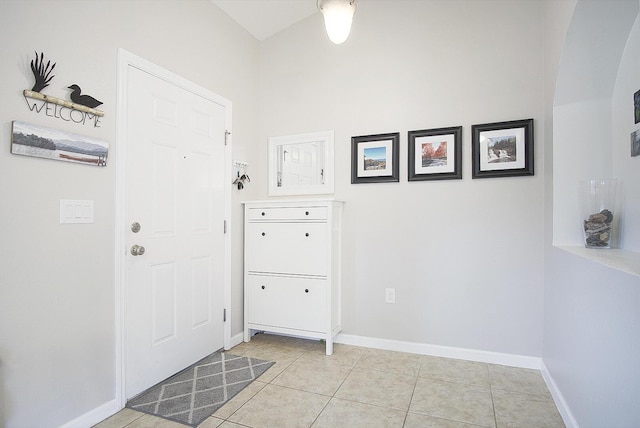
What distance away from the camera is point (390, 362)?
2.50m

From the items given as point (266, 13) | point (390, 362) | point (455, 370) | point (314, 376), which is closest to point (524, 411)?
point (455, 370)

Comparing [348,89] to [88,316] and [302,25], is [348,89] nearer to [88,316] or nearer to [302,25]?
[302,25]

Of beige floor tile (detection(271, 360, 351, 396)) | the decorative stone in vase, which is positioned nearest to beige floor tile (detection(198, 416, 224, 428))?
beige floor tile (detection(271, 360, 351, 396))

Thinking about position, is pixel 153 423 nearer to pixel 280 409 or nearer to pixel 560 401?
pixel 280 409

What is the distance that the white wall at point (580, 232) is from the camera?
119cm

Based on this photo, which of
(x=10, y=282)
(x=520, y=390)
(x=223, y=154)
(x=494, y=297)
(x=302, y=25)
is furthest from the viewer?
(x=302, y=25)

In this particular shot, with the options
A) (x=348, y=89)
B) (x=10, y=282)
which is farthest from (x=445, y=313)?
(x=10, y=282)

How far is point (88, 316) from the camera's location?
1.71 m

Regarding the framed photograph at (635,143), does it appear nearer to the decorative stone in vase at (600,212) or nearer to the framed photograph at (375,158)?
the decorative stone in vase at (600,212)

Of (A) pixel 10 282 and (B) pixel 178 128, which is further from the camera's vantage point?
(B) pixel 178 128

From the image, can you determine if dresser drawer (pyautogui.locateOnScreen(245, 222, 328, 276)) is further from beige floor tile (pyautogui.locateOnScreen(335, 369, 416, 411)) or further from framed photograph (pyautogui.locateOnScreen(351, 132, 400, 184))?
beige floor tile (pyautogui.locateOnScreen(335, 369, 416, 411))

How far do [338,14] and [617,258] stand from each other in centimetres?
176

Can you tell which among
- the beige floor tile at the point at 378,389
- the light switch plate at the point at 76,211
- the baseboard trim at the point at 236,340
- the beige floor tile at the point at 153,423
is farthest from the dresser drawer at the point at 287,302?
the light switch plate at the point at 76,211

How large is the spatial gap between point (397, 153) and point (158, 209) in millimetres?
1847
